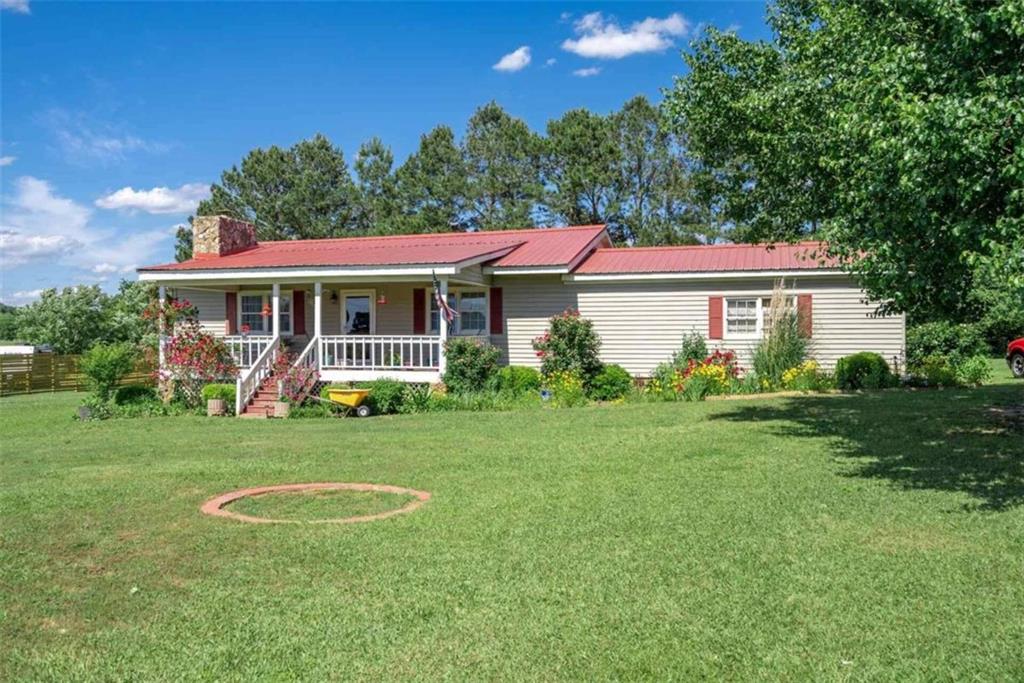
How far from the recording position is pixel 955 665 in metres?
3.71

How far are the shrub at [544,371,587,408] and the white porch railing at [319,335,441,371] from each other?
8.77ft

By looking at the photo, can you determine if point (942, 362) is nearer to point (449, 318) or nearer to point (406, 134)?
point (449, 318)

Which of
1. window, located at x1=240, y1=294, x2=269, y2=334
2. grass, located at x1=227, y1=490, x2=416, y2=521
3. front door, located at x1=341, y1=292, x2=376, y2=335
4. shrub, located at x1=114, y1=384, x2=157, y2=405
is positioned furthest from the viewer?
window, located at x1=240, y1=294, x2=269, y2=334

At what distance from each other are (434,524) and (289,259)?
14671 mm

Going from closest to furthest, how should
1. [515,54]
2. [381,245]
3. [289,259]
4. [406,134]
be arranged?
[289,259] < [381,245] < [515,54] < [406,134]

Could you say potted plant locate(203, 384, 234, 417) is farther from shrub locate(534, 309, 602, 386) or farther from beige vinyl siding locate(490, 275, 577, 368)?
shrub locate(534, 309, 602, 386)

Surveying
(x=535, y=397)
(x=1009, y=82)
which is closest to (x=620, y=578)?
(x=1009, y=82)

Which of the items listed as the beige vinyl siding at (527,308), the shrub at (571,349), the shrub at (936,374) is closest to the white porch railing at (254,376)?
the beige vinyl siding at (527,308)

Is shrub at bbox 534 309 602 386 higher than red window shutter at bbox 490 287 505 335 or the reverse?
the reverse

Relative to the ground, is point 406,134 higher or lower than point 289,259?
higher

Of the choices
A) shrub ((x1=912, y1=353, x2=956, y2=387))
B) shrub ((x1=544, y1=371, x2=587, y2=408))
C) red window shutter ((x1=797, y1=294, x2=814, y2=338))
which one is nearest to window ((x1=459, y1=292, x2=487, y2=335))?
shrub ((x1=544, y1=371, x2=587, y2=408))

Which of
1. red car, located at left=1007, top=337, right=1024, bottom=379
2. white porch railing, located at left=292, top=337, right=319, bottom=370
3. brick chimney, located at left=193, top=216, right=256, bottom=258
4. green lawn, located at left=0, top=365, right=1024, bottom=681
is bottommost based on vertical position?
green lawn, located at left=0, top=365, right=1024, bottom=681

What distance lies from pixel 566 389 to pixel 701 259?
5268 mm

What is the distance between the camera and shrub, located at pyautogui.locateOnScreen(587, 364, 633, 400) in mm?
16938
